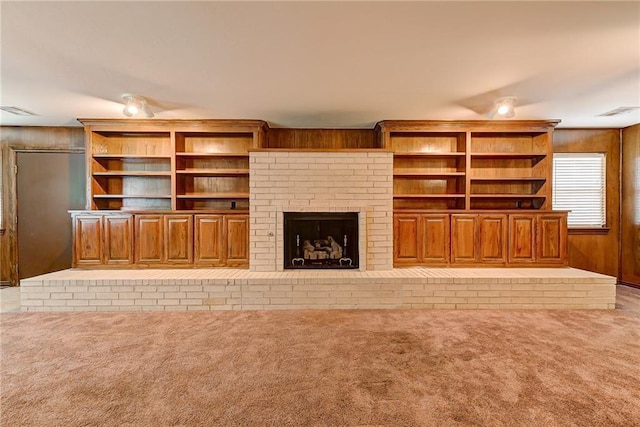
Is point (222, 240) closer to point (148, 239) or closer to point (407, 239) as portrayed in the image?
point (148, 239)

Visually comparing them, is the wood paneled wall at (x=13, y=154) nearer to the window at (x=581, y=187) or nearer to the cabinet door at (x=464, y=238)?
the cabinet door at (x=464, y=238)

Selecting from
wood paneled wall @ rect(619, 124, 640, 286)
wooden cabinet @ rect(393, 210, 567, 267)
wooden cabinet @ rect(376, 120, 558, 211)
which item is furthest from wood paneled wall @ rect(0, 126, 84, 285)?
wood paneled wall @ rect(619, 124, 640, 286)

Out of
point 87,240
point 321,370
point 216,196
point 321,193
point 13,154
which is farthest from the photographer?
point 13,154

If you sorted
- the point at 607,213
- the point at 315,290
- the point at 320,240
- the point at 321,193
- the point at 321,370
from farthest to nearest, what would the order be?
the point at 607,213, the point at 320,240, the point at 321,193, the point at 315,290, the point at 321,370

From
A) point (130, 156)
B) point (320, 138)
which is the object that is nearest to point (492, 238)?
point (320, 138)

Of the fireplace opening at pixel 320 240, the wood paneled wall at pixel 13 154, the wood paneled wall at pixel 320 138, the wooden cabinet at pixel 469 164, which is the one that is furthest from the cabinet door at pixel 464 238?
the wood paneled wall at pixel 13 154

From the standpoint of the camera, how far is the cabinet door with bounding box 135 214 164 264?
3967 mm

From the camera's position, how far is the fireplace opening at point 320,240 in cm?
389

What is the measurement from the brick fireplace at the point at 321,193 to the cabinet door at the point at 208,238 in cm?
55

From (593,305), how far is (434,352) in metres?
2.42

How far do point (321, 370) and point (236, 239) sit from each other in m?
2.35

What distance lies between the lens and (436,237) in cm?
402

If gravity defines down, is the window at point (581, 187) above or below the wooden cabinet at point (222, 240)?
above

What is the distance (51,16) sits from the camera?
74.5 inches
